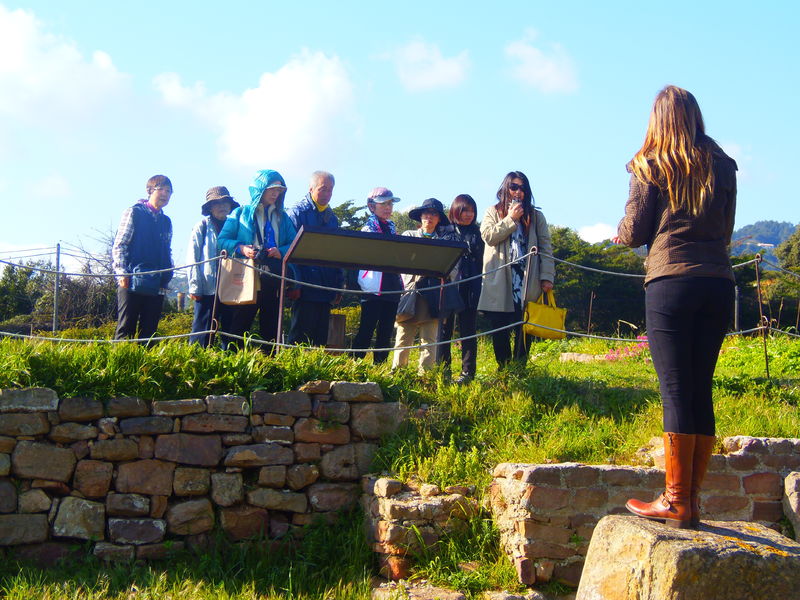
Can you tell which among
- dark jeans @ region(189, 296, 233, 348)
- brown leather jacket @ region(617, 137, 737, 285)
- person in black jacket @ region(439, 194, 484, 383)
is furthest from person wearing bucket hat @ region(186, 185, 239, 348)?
brown leather jacket @ region(617, 137, 737, 285)

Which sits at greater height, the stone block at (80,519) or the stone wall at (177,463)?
the stone wall at (177,463)

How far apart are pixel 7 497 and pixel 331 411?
2359mm

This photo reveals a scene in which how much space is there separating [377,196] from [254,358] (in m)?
2.25

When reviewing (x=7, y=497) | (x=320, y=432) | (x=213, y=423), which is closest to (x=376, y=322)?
(x=320, y=432)

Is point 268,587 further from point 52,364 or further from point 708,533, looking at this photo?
point 708,533

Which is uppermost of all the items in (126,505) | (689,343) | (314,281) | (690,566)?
(314,281)

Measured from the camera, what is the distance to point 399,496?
5.93 m

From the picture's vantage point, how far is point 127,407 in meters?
6.09

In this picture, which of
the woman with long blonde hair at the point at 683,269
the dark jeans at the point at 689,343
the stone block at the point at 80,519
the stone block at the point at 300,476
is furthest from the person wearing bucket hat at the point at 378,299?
the dark jeans at the point at 689,343

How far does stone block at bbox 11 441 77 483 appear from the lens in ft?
19.1

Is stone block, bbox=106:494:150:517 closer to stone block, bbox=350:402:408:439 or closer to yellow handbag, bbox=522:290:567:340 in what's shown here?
stone block, bbox=350:402:408:439

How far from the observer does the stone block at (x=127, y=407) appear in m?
6.05

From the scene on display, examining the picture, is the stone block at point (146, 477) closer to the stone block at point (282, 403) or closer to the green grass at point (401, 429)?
the green grass at point (401, 429)

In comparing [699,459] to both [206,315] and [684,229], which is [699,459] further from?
[206,315]
